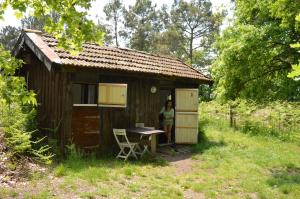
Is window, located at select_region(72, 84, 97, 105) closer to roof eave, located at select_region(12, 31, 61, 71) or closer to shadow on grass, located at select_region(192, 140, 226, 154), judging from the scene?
roof eave, located at select_region(12, 31, 61, 71)

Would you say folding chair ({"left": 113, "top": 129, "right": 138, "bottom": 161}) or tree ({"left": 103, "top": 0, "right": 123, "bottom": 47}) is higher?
tree ({"left": 103, "top": 0, "right": 123, "bottom": 47})

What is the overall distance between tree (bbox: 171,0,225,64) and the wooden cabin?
2297 centimetres

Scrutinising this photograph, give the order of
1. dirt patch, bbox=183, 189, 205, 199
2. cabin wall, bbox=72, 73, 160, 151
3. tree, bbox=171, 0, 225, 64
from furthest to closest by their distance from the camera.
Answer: tree, bbox=171, 0, 225, 64
cabin wall, bbox=72, 73, 160, 151
dirt patch, bbox=183, 189, 205, 199

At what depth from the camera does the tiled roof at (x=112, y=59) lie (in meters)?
10.4

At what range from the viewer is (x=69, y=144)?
10328 mm

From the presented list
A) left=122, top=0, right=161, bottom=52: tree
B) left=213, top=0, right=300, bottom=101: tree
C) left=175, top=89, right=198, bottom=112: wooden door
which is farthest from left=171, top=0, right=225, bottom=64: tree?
left=175, top=89, right=198, bottom=112: wooden door

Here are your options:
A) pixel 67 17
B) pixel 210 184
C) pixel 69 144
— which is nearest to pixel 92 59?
pixel 69 144

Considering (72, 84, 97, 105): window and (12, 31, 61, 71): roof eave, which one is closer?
(12, 31, 61, 71): roof eave

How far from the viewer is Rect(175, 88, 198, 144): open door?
1375cm

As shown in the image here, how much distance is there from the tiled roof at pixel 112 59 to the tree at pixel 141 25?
71.5 feet

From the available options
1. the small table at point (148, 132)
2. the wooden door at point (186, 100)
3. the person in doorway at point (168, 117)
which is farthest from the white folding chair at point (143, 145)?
the wooden door at point (186, 100)

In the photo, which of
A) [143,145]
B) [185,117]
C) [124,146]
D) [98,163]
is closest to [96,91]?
[124,146]

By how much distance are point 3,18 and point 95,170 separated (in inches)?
193

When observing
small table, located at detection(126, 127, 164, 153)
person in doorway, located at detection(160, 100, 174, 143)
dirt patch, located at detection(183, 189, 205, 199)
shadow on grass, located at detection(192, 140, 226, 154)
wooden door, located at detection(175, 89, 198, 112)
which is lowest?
dirt patch, located at detection(183, 189, 205, 199)
